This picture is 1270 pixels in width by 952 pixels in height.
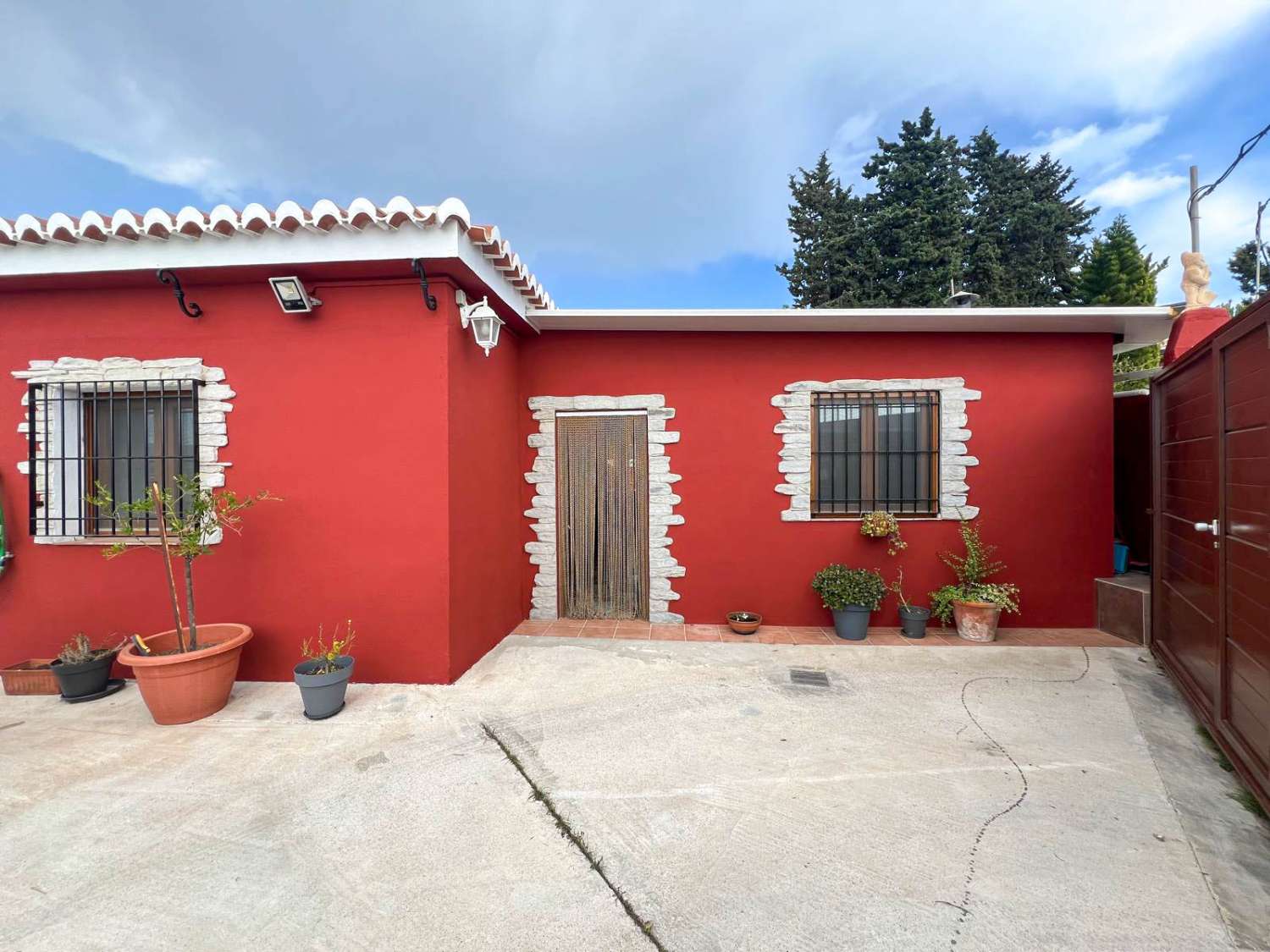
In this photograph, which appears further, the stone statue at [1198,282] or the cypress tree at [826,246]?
the cypress tree at [826,246]

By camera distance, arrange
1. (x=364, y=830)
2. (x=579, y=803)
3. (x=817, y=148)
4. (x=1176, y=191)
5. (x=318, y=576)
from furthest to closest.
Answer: (x=817, y=148), (x=1176, y=191), (x=318, y=576), (x=579, y=803), (x=364, y=830)

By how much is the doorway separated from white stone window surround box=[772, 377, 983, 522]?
134 cm

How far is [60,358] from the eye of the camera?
357 cm

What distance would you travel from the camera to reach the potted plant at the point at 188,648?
9.47 ft

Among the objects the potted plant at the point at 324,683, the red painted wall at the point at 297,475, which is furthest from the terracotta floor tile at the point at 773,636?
the potted plant at the point at 324,683

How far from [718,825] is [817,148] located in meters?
19.4

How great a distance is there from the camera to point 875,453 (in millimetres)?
4668

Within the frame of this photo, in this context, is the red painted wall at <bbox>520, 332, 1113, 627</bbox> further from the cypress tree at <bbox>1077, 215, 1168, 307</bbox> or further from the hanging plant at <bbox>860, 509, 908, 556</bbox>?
the cypress tree at <bbox>1077, 215, 1168, 307</bbox>

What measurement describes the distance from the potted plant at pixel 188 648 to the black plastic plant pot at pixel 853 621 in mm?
4413

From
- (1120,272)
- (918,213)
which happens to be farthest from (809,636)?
(918,213)

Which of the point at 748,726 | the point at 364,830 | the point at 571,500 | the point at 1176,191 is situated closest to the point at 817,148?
the point at 1176,191

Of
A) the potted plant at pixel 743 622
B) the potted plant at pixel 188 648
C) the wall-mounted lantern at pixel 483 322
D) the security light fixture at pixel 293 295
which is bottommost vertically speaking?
the potted plant at pixel 743 622

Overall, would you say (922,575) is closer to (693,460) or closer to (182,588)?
(693,460)

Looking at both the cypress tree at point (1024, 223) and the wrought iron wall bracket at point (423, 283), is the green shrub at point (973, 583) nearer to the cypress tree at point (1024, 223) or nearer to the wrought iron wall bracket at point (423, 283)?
the wrought iron wall bracket at point (423, 283)
